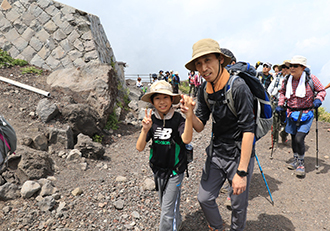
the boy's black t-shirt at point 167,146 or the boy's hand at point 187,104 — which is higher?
the boy's hand at point 187,104

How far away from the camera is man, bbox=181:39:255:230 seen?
2.09 meters

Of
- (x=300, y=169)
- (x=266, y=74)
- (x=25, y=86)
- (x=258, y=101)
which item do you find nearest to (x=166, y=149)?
(x=258, y=101)

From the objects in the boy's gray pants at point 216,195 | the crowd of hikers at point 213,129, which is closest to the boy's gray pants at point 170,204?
the crowd of hikers at point 213,129

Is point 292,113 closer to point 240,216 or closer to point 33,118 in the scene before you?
point 240,216

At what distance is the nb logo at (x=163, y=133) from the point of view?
2488mm

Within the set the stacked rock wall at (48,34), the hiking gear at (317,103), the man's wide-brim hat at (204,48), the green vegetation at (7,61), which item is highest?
the stacked rock wall at (48,34)

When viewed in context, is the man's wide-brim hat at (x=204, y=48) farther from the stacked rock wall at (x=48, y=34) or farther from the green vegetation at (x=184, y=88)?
the green vegetation at (x=184, y=88)

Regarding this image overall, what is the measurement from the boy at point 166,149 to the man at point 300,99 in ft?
10.5

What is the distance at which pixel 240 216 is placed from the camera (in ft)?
7.64

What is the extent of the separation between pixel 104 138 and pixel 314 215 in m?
5.91

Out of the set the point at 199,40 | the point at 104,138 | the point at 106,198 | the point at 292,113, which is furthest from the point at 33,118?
the point at 292,113

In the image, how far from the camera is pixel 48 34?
9.44 m

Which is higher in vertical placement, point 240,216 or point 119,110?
point 119,110

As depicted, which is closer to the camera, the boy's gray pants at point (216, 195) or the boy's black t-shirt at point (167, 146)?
the boy's gray pants at point (216, 195)
